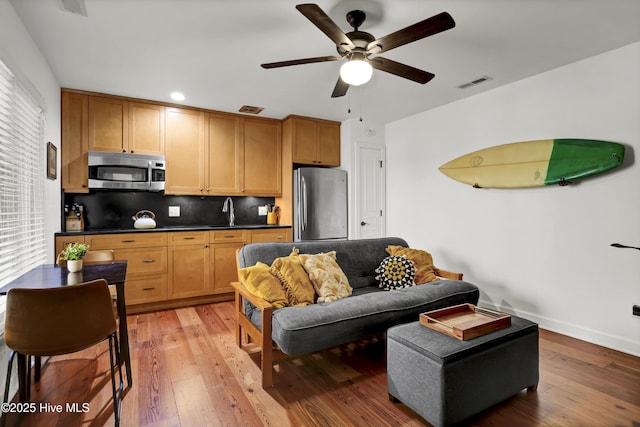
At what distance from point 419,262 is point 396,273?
35 cm

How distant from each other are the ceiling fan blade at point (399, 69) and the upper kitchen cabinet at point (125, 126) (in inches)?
114

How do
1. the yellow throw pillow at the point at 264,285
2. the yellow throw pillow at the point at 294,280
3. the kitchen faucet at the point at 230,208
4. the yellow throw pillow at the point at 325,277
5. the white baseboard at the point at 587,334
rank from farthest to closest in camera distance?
1. the kitchen faucet at the point at 230,208
2. the white baseboard at the point at 587,334
3. the yellow throw pillow at the point at 325,277
4. the yellow throw pillow at the point at 294,280
5. the yellow throw pillow at the point at 264,285

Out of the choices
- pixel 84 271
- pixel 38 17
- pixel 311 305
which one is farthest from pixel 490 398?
pixel 38 17

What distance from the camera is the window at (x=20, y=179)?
212 centimetres

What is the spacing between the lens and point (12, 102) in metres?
2.24

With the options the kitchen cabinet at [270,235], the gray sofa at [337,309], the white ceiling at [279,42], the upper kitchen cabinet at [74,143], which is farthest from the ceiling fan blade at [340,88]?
the upper kitchen cabinet at [74,143]

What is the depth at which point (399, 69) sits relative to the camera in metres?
2.46

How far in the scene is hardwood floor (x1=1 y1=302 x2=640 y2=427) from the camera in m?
1.86

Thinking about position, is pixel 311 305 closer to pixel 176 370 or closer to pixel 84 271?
pixel 176 370

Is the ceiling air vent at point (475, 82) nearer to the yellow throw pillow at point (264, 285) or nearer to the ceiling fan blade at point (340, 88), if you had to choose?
the ceiling fan blade at point (340, 88)

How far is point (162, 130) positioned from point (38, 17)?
72.6 inches

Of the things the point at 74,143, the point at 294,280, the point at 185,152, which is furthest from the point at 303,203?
the point at 74,143

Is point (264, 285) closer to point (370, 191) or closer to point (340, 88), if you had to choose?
point (340, 88)

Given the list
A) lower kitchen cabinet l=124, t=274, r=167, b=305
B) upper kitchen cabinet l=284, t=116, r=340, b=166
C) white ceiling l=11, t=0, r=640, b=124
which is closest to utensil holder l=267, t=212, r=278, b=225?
upper kitchen cabinet l=284, t=116, r=340, b=166
